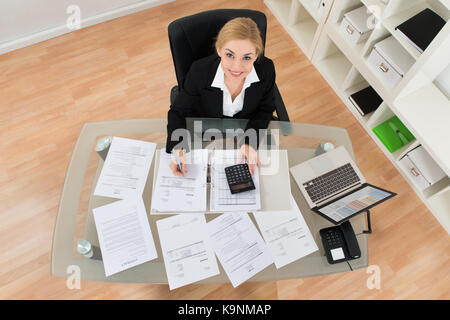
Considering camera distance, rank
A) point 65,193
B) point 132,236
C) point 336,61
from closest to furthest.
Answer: point 132,236, point 65,193, point 336,61

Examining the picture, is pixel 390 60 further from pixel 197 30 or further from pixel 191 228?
pixel 191 228

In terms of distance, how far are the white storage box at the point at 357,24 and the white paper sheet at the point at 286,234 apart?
138 cm

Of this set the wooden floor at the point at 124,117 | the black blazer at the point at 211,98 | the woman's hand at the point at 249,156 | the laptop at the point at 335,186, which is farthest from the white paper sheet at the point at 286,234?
the wooden floor at the point at 124,117

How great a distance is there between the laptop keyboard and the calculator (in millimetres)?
276

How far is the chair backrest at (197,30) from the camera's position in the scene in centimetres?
143

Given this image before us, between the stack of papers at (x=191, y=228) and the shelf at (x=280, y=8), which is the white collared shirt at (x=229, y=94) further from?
the shelf at (x=280, y=8)

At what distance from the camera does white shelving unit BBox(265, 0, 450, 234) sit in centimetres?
188

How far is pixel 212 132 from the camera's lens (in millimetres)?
1710

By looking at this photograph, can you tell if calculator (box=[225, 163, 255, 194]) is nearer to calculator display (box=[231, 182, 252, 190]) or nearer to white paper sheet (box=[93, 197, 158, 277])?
calculator display (box=[231, 182, 252, 190])

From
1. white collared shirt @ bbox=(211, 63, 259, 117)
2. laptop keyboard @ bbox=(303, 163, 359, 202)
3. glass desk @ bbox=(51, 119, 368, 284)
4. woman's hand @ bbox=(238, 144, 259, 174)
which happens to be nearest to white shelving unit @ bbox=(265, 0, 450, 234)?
glass desk @ bbox=(51, 119, 368, 284)

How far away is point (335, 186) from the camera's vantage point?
1510 millimetres

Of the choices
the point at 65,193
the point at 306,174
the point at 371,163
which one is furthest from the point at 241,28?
the point at 371,163

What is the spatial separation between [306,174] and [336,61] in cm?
152

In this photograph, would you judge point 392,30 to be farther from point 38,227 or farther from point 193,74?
point 38,227
